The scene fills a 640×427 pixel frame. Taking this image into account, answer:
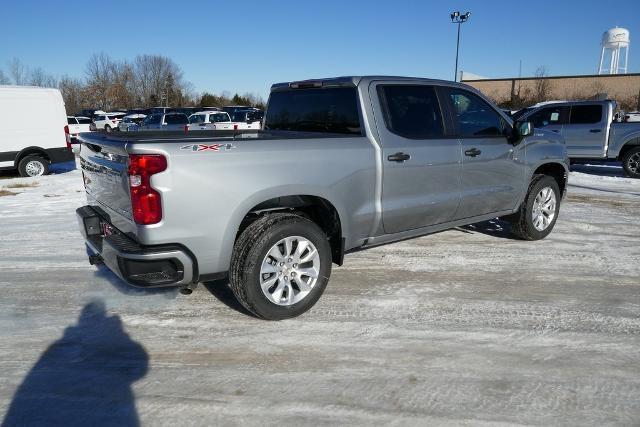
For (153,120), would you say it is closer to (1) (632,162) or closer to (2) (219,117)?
(2) (219,117)

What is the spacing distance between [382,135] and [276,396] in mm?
2307

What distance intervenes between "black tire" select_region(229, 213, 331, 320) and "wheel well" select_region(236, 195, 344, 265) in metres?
0.09

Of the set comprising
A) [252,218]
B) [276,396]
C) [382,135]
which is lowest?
[276,396]

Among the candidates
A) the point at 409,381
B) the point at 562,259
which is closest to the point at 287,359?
the point at 409,381

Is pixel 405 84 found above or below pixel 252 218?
above

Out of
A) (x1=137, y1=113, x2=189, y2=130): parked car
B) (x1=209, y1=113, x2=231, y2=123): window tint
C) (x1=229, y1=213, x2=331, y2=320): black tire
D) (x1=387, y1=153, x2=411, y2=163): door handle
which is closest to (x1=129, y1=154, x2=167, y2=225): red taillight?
(x1=229, y1=213, x2=331, y2=320): black tire

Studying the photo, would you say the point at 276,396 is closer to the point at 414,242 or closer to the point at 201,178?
the point at 201,178

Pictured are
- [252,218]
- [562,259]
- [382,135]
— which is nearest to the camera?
[252,218]

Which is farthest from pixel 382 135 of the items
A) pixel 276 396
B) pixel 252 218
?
pixel 276 396

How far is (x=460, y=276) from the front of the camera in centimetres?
472

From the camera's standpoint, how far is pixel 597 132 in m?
12.2

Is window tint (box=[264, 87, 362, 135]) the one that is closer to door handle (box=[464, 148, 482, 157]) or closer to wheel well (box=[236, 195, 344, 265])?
wheel well (box=[236, 195, 344, 265])

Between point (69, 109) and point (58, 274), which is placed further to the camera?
point (69, 109)

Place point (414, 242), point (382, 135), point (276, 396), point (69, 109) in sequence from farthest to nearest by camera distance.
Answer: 1. point (69, 109)
2. point (414, 242)
3. point (382, 135)
4. point (276, 396)
